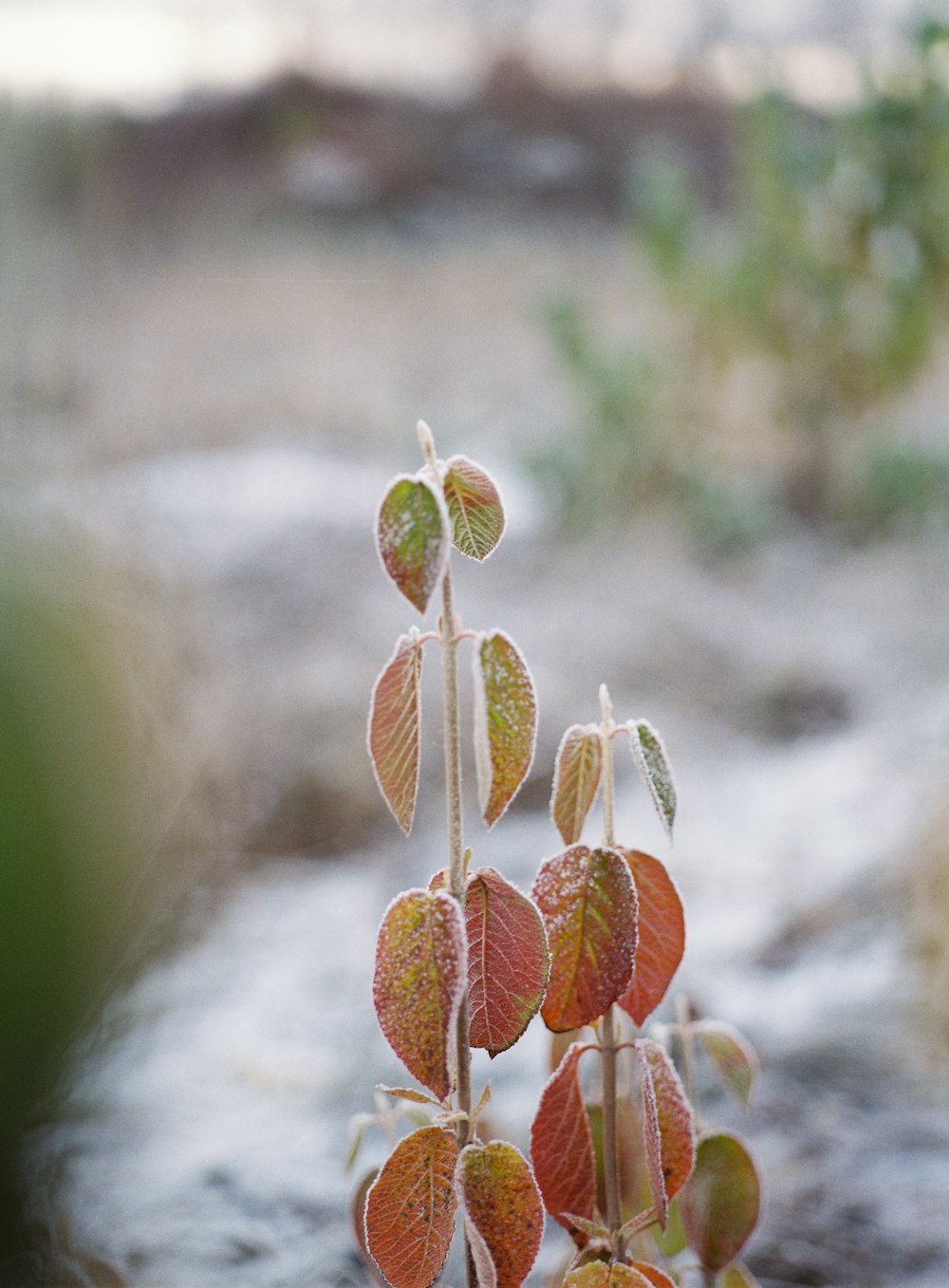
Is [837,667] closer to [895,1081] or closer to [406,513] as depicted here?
[895,1081]

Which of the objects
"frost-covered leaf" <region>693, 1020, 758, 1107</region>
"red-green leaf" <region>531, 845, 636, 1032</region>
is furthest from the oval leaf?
"frost-covered leaf" <region>693, 1020, 758, 1107</region>

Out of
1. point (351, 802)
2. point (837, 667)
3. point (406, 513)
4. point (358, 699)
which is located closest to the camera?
point (406, 513)

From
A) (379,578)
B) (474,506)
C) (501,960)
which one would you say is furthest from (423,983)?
(379,578)

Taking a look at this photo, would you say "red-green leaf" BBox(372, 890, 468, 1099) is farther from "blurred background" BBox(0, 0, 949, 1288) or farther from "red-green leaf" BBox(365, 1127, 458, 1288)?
"blurred background" BBox(0, 0, 949, 1288)

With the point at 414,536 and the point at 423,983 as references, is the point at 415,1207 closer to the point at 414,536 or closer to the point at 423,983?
the point at 423,983

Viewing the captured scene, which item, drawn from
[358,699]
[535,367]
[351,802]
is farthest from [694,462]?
[535,367]

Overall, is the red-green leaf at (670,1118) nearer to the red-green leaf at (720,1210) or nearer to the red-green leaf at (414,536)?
the red-green leaf at (720,1210)
